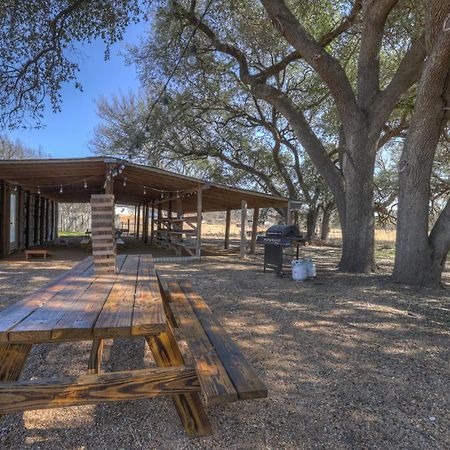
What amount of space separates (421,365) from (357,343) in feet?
2.11

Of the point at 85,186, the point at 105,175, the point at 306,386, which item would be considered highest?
the point at 105,175

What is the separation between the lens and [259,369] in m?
3.08

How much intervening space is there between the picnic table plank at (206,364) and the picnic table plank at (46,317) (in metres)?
0.76

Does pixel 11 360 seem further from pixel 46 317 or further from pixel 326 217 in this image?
pixel 326 217

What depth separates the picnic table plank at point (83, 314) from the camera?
6.03 ft

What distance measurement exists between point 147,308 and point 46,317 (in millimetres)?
536

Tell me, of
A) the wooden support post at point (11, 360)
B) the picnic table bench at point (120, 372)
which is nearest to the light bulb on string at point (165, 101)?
the picnic table bench at point (120, 372)

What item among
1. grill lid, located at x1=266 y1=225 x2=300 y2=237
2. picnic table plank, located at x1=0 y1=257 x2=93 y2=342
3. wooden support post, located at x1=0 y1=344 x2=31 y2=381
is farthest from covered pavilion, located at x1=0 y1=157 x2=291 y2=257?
wooden support post, located at x1=0 y1=344 x2=31 y2=381

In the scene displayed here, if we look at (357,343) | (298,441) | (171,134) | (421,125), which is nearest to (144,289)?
(298,441)

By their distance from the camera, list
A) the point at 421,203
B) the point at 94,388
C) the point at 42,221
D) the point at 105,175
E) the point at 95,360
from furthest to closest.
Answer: the point at 42,221 → the point at 105,175 → the point at 421,203 → the point at 95,360 → the point at 94,388

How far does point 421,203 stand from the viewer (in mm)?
6711

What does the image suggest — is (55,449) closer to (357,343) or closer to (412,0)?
(357,343)

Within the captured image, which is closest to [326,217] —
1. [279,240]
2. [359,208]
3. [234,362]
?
[359,208]

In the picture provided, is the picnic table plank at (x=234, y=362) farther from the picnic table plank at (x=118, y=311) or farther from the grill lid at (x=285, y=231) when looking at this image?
the grill lid at (x=285, y=231)
